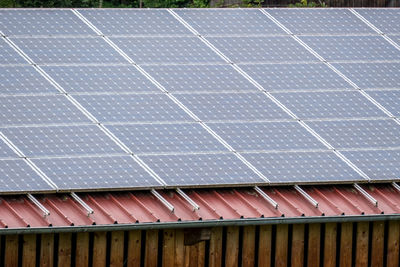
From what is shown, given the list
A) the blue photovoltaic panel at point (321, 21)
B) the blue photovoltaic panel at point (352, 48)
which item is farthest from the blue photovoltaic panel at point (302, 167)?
the blue photovoltaic panel at point (321, 21)

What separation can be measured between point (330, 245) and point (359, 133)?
8.24 feet

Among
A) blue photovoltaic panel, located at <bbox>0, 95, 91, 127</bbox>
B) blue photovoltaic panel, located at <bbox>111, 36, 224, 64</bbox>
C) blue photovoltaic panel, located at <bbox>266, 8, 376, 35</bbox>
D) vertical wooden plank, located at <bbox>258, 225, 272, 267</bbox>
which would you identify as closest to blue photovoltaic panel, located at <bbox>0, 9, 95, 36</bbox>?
blue photovoltaic panel, located at <bbox>111, 36, 224, 64</bbox>

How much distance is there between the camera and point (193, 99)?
2342cm

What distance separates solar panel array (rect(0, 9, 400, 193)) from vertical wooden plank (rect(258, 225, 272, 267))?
→ 82 centimetres

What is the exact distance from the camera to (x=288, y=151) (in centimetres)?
2261

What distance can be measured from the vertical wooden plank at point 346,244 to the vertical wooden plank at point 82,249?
4.66 meters

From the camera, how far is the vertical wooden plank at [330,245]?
22.1 meters

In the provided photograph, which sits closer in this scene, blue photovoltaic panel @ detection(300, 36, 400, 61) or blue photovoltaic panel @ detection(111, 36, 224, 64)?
blue photovoltaic panel @ detection(111, 36, 224, 64)

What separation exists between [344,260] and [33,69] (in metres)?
6.65

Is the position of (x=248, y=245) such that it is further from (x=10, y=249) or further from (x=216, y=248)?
(x=10, y=249)

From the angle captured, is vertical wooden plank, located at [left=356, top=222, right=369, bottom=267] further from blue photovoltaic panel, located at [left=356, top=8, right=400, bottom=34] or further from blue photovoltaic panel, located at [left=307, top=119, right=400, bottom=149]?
blue photovoltaic panel, located at [left=356, top=8, right=400, bottom=34]

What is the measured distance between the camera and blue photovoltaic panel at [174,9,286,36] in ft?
84.6

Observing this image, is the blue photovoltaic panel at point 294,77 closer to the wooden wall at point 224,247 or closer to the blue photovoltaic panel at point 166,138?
the blue photovoltaic panel at point 166,138

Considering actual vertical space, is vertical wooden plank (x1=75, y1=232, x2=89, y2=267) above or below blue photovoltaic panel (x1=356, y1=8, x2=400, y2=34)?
below
